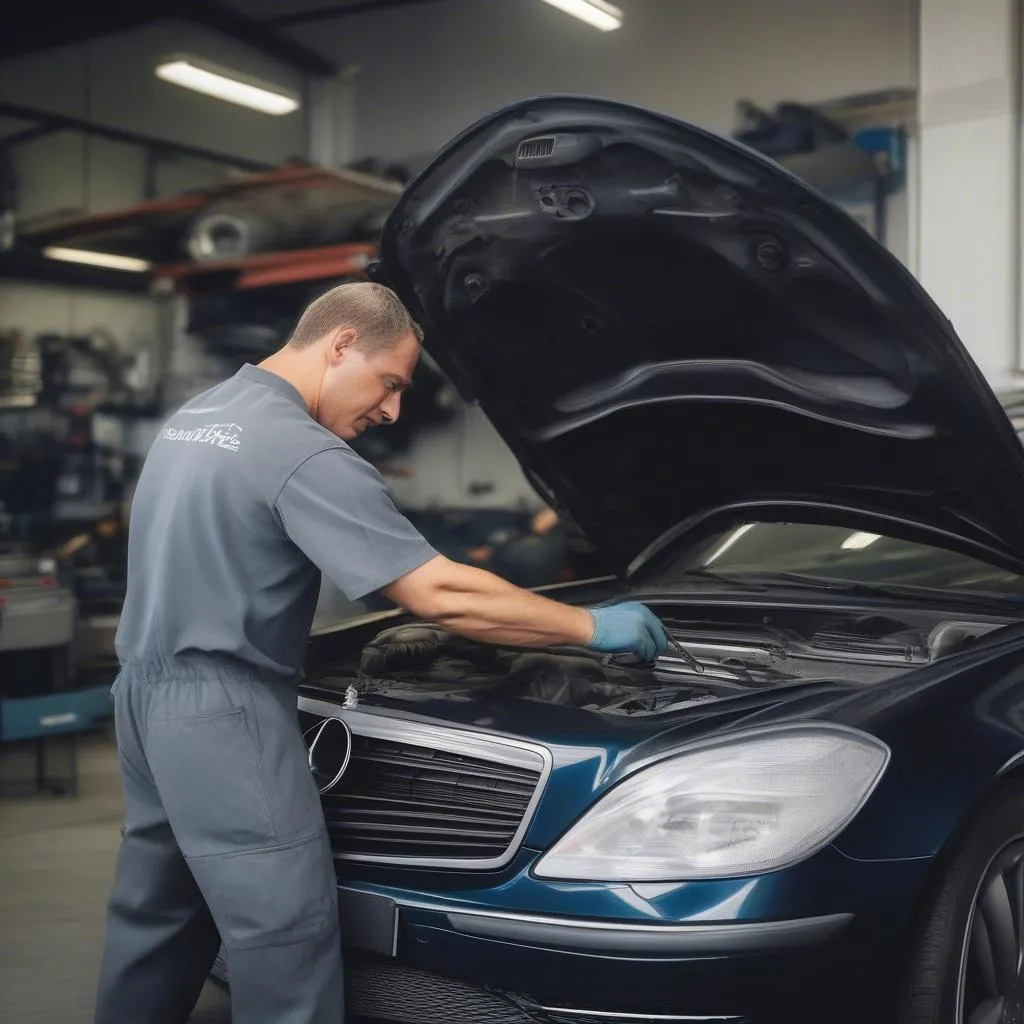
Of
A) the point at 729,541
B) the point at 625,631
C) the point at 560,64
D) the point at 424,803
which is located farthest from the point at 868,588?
the point at 560,64

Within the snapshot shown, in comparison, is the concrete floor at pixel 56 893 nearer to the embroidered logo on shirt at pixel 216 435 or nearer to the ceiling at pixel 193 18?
the embroidered logo on shirt at pixel 216 435

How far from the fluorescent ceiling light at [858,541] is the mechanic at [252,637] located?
1308mm

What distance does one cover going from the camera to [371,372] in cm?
241

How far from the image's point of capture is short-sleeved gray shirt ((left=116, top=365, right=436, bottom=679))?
7.22 ft

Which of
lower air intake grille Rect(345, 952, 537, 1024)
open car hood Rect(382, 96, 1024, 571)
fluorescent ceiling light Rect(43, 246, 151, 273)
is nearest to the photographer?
lower air intake grille Rect(345, 952, 537, 1024)

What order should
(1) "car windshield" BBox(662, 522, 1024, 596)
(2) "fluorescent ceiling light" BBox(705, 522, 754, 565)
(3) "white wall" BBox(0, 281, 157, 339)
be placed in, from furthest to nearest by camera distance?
1. (3) "white wall" BBox(0, 281, 157, 339)
2. (2) "fluorescent ceiling light" BBox(705, 522, 754, 565)
3. (1) "car windshield" BBox(662, 522, 1024, 596)

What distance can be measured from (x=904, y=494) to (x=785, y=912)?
1326 millimetres

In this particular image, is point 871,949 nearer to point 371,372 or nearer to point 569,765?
point 569,765

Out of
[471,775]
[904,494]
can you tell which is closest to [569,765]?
[471,775]

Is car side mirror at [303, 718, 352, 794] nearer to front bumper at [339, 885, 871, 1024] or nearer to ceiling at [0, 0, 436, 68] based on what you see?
front bumper at [339, 885, 871, 1024]

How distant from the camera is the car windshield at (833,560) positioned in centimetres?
329

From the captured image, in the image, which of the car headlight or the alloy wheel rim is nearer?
the car headlight

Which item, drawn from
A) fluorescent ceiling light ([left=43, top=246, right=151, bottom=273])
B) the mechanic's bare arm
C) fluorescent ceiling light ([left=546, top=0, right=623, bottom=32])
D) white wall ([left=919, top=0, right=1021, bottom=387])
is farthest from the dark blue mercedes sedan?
fluorescent ceiling light ([left=43, top=246, right=151, bottom=273])

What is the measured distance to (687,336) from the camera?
3.03 meters
